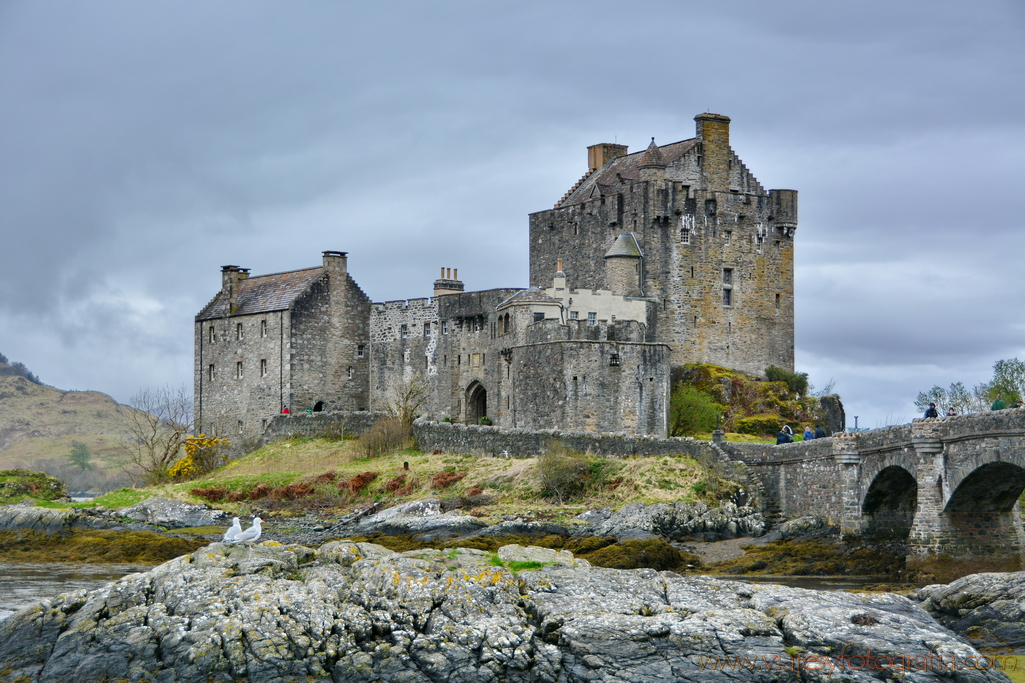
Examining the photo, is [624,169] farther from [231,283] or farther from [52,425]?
[52,425]

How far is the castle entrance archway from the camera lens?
59.1m

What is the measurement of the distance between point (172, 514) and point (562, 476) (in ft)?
47.2

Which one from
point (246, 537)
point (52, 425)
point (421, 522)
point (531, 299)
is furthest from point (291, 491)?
point (52, 425)

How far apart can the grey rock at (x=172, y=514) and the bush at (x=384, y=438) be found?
8693 mm

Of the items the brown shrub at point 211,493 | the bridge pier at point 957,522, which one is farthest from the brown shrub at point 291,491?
the bridge pier at point 957,522

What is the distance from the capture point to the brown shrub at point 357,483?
50.1m

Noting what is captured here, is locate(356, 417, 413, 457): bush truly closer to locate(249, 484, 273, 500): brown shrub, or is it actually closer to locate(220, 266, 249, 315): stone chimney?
locate(249, 484, 273, 500): brown shrub

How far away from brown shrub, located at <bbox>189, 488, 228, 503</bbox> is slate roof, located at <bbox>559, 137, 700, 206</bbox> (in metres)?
23.7

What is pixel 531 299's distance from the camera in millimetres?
54875

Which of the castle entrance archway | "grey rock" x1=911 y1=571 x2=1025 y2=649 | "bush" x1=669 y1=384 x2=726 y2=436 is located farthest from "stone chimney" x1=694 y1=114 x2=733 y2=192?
"grey rock" x1=911 y1=571 x2=1025 y2=649

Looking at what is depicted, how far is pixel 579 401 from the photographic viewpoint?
5044 centimetres

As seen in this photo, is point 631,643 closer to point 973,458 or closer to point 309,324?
point 973,458

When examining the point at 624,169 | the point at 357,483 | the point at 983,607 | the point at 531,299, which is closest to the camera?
the point at 983,607

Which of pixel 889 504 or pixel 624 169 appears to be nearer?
pixel 889 504
